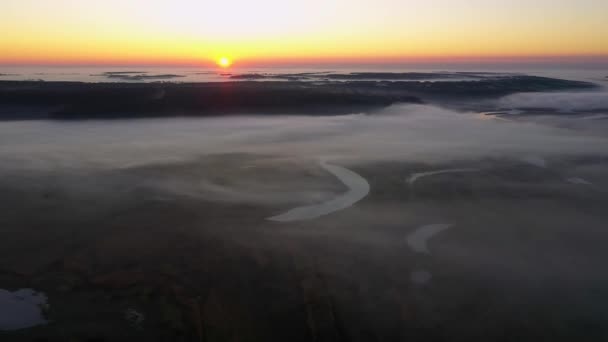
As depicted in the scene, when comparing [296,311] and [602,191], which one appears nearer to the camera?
[296,311]

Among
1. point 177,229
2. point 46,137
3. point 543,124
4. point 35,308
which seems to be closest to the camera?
point 35,308

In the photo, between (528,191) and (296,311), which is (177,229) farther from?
(528,191)

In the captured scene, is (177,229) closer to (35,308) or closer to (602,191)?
(35,308)

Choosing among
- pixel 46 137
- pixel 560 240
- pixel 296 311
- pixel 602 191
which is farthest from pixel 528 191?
pixel 46 137

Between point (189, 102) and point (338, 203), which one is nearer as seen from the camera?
point (338, 203)

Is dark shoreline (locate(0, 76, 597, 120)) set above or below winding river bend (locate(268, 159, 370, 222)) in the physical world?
above

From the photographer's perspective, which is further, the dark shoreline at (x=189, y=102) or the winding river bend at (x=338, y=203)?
the dark shoreline at (x=189, y=102)

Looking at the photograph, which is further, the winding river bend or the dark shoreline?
the dark shoreline

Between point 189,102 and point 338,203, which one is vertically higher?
point 189,102

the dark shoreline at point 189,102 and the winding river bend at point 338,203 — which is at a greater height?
the dark shoreline at point 189,102

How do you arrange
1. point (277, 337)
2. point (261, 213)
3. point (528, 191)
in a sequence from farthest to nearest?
1. point (528, 191)
2. point (261, 213)
3. point (277, 337)
